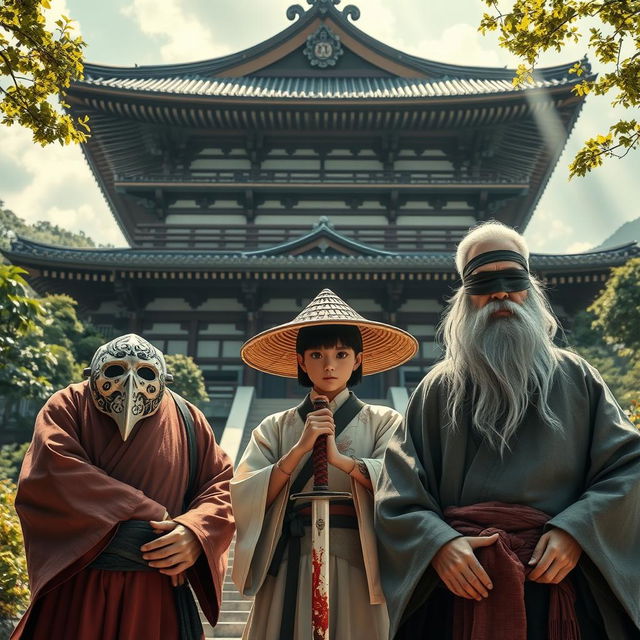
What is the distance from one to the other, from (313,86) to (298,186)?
3.58 metres

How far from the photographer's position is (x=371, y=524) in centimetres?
277

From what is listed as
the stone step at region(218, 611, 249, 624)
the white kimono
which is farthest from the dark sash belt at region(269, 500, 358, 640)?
the stone step at region(218, 611, 249, 624)

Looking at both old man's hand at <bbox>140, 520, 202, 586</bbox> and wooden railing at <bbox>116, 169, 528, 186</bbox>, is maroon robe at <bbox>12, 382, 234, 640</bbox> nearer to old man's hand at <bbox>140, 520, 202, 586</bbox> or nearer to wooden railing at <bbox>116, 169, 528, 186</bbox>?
old man's hand at <bbox>140, 520, 202, 586</bbox>

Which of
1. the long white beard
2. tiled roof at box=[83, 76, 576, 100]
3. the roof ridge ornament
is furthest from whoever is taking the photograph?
the roof ridge ornament

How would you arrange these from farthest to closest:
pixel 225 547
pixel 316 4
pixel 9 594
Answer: pixel 316 4
pixel 9 594
pixel 225 547

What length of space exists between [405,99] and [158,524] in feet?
44.7

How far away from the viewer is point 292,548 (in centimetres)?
285

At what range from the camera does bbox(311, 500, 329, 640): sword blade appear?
8.27 ft

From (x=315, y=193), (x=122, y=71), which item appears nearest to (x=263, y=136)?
(x=315, y=193)

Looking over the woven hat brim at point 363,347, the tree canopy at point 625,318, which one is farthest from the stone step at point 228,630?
the tree canopy at point 625,318

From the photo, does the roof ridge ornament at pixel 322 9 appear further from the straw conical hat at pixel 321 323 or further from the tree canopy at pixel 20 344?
the straw conical hat at pixel 321 323

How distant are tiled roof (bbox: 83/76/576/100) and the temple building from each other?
0.09 meters

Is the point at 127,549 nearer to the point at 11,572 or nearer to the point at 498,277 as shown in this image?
the point at 498,277

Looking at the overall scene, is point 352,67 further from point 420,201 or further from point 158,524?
point 158,524
